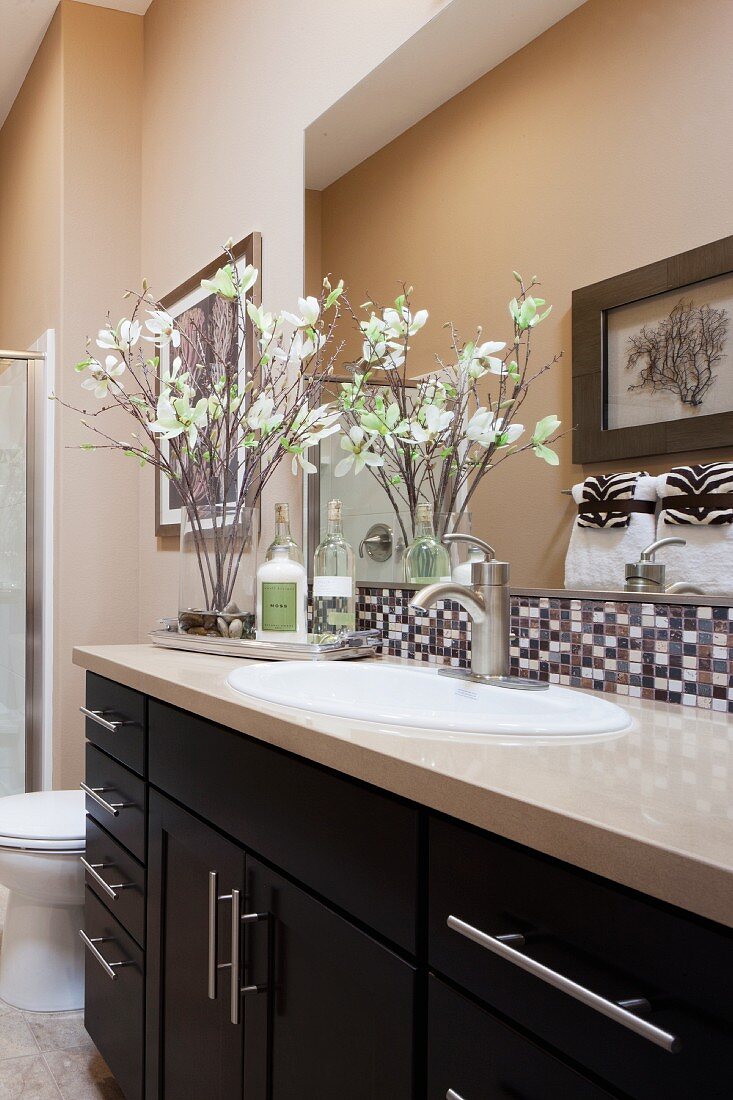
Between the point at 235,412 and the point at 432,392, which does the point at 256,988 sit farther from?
the point at 235,412

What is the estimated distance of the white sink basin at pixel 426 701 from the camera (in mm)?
935

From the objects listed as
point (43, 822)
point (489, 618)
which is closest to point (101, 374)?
point (43, 822)

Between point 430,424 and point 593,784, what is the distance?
1024mm

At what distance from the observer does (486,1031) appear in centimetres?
72

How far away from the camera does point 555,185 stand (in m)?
1.40

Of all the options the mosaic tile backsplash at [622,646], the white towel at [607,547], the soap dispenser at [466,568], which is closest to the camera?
the mosaic tile backsplash at [622,646]

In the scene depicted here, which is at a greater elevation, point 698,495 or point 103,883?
point 698,495

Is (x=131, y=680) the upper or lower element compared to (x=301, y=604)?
lower

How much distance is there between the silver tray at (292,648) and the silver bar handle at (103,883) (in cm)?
44

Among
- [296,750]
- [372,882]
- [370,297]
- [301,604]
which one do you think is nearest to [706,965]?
[372,882]

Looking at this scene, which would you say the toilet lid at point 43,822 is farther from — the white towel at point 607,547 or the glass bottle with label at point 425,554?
the white towel at point 607,547

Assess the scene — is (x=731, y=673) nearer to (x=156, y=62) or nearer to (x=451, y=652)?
(x=451, y=652)

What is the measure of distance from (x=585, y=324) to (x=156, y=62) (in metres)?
2.27

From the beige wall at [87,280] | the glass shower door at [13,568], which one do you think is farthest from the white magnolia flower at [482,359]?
the glass shower door at [13,568]
